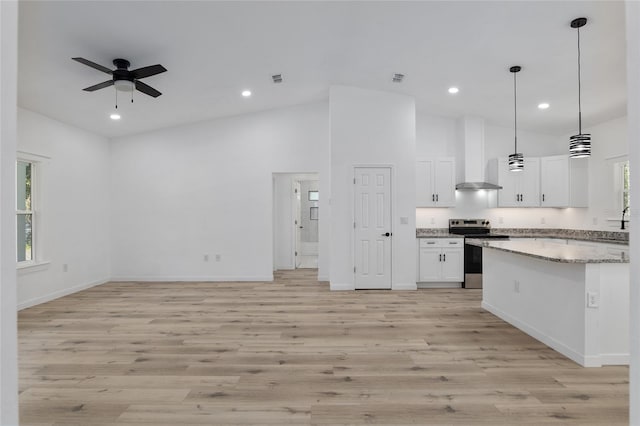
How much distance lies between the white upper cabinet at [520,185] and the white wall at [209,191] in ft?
11.0

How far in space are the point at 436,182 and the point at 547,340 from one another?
142 inches

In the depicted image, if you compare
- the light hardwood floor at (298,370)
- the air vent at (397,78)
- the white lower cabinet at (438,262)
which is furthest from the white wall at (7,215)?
the white lower cabinet at (438,262)

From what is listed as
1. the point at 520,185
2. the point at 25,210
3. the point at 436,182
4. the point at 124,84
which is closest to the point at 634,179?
the point at 124,84

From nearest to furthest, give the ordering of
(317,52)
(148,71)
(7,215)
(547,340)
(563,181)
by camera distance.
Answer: (7,215) < (547,340) < (148,71) < (317,52) < (563,181)

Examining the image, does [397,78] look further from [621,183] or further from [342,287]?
[621,183]

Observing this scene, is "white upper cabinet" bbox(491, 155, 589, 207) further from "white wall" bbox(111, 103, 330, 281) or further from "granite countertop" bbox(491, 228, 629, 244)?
"white wall" bbox(111, 103, 330, 281)

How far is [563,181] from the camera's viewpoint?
6.30 meters

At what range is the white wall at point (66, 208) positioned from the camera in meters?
5.11

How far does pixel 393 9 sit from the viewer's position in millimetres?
3529

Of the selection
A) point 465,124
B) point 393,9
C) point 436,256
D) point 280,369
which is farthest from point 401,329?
point 465,124

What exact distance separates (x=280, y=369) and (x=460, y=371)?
4.94 feet

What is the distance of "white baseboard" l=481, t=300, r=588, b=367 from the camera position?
2.89m

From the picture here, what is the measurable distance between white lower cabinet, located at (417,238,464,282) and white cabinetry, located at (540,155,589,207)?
6.97ft

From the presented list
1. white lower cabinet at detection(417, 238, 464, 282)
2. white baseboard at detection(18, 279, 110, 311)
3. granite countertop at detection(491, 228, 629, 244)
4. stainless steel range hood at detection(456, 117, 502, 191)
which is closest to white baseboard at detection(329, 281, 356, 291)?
white lower cabinet at detection(417, 238, 464, 282)
